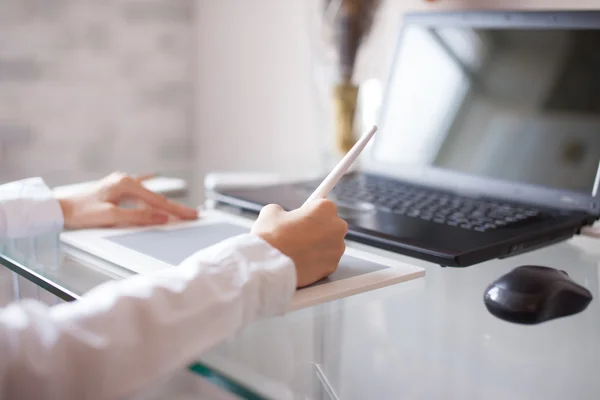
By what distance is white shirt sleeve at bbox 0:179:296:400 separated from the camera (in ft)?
1.45

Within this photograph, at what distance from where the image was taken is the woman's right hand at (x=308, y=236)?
60 centimetres

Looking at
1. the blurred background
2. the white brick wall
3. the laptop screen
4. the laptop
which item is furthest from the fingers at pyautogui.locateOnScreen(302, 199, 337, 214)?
the white brick wall

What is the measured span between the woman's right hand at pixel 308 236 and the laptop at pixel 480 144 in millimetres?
106

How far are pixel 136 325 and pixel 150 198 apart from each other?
1.32 ft

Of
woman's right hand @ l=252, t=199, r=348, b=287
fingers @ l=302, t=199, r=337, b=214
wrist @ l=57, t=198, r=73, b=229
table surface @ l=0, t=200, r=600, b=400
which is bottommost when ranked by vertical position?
table surface @ l=0, t=200, r=600, b=400

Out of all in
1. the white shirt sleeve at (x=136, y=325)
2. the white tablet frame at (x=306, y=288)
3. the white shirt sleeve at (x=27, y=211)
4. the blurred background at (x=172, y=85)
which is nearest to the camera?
the white shirt sleeve at (x=136, y=325)

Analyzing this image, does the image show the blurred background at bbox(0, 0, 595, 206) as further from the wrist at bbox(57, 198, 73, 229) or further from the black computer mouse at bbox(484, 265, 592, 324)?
the black computer mouse at bbox(484, 265, 592, 324)

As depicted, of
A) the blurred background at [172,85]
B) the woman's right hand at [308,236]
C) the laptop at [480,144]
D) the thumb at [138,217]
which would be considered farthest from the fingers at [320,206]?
the blurred background at [172,85]

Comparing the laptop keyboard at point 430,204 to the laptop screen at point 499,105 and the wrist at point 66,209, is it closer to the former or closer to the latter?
the laptop screen at point 499,105

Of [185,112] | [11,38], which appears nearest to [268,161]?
[185,112]

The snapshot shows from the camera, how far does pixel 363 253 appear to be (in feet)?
2.35

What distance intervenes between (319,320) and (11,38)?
110 centimetres

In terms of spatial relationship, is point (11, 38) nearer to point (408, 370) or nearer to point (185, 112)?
Answer: point (185, 112)

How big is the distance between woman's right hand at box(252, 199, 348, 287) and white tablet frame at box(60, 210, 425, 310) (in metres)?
0.02
